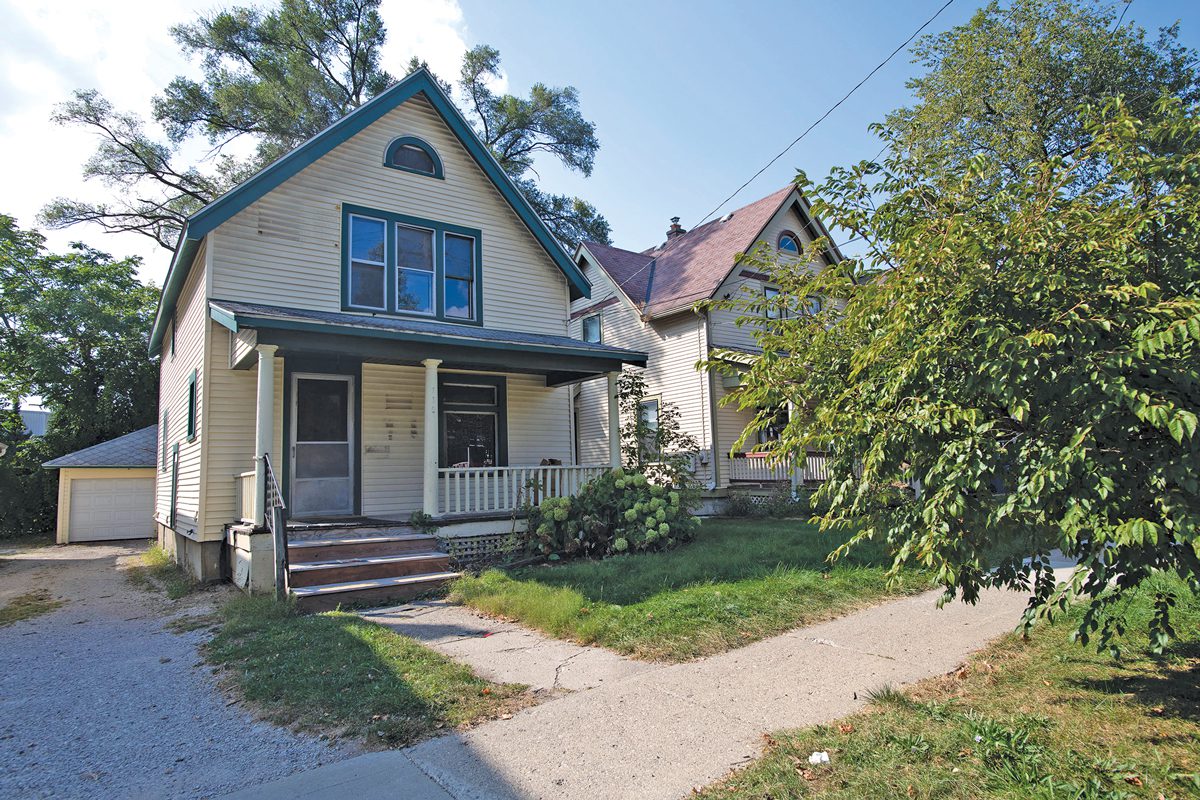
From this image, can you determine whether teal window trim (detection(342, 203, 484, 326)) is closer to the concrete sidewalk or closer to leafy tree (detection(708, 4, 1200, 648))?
the concrete sidewalk

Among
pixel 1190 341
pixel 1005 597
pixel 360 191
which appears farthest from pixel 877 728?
pixel 360 191

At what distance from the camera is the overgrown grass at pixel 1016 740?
9.84ft

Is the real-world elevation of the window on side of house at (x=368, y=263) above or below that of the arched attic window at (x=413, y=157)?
below

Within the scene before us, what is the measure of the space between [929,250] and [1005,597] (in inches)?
204

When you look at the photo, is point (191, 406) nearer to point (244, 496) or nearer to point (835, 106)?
point (244, 496)

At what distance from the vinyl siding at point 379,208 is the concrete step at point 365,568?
443 centimetres

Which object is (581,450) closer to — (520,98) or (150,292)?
(520,98)

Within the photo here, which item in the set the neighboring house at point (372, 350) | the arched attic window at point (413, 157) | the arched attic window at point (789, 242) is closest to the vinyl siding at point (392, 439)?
the neighboring house at point (372, 350)

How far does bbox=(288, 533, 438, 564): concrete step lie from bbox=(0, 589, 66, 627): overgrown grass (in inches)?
135

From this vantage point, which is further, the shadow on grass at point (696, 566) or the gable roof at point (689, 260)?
the gable roof at point (689, 260)

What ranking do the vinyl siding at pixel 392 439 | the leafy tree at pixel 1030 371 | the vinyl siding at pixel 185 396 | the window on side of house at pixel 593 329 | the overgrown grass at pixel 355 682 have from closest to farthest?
the leafy tree at pixel 1030 371, the overgrown grass at pixel 355 682, the vinyl siding at pixel 185 396, the vinyl siding at pixel 392 439, the window on side of house at pixel 593 329

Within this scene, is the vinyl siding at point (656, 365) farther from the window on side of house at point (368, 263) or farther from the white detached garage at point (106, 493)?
the white detached garage at point (106, 493)

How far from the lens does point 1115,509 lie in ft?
9.93

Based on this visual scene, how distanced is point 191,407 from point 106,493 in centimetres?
1165
